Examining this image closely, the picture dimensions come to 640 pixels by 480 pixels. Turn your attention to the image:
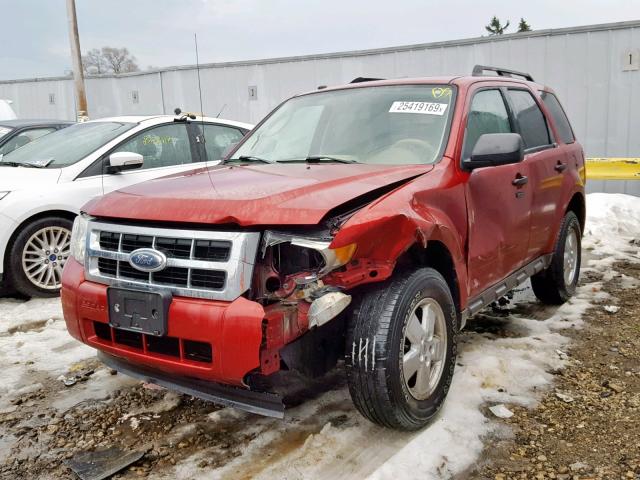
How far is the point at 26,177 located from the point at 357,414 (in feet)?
13.3

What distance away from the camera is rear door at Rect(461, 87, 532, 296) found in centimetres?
342

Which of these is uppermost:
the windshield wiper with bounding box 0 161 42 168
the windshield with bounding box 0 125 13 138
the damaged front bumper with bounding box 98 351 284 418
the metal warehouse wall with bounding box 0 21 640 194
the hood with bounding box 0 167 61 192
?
the metal warehouse wall with bounding box 0 21 640 194

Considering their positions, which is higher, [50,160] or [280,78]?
[280,78]

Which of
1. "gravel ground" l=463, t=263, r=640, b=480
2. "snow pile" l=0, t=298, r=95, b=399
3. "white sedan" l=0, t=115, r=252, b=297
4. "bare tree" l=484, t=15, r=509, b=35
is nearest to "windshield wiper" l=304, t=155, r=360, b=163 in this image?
"gravel ground" l=463, t=263, r=640, b=480

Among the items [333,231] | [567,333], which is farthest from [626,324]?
[333,231]

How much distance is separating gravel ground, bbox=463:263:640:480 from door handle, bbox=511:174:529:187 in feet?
3.92

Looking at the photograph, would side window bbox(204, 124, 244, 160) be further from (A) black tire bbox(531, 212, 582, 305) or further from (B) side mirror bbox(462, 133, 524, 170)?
(B) side mirror bbox(462, 133, 524, 170)

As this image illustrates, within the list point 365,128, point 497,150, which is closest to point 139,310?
point 365,128

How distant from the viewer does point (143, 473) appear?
2635mm

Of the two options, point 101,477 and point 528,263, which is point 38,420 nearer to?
point 101,477

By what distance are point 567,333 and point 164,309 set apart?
315 cm

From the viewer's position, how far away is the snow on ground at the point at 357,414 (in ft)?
8.64

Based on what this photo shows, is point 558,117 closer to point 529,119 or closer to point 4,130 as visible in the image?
point 529,119

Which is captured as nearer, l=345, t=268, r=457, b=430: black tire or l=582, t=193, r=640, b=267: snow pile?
l=345, t=268, r=457, b=430: black tire
